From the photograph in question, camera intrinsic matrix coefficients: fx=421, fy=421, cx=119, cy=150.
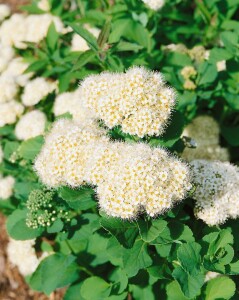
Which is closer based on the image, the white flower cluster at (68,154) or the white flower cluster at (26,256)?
the white flower cluster at (68,154)

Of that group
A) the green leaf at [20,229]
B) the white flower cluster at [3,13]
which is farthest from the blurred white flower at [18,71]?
the green leaf at [20,229]

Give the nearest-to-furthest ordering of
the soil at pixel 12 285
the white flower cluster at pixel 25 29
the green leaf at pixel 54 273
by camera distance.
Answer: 1. the green leaf at pixel 54 273
2. the white flower cluster at pixel 25 29
3. the soil at pixel 12 285

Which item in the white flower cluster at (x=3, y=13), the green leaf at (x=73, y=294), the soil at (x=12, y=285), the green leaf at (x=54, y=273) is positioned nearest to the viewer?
the green leaf at (x=54, y=273)

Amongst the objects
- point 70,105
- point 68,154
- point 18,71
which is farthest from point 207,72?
point 18,71

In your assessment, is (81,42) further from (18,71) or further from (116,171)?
(116,171)

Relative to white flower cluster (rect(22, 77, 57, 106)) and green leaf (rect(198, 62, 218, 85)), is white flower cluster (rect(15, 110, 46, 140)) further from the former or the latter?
green leaf (rect(198, 62, 218, 85))

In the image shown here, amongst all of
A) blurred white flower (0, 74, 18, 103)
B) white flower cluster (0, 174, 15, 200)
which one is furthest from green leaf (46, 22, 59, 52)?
white flower cluster (0, 174, 15, 200)

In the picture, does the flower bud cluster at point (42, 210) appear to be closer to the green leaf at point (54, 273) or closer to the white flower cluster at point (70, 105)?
the green leaf at point (54, 273)

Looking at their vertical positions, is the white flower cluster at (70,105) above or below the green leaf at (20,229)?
above
